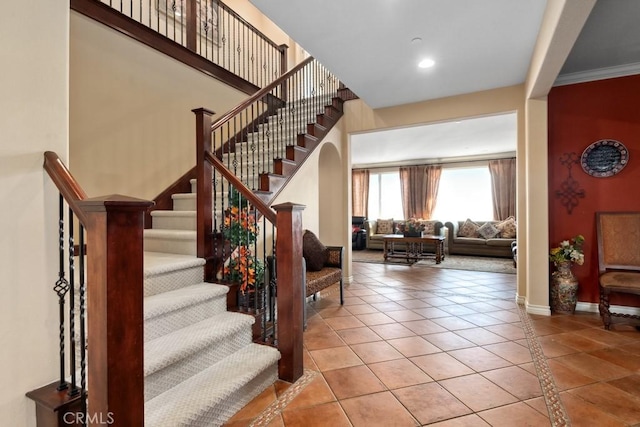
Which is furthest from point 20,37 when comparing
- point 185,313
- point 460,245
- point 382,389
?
point 460,245

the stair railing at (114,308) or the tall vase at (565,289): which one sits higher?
Result: the stair railing at (114,308)

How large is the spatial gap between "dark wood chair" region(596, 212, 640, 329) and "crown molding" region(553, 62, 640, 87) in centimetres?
148

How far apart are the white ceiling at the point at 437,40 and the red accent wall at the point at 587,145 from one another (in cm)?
22

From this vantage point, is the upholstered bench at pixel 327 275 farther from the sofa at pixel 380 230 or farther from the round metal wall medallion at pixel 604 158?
the sofa at pixel 380 230

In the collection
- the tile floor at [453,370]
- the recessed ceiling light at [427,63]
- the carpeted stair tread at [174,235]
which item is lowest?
the tile floor at [453,370]

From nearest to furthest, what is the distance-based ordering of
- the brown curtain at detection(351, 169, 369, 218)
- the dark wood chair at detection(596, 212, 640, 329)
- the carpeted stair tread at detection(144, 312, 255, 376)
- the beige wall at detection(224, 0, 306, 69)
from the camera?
the carpeted stair tread at detection(144, 312, 255, 376) < the dark wood chair at detection(596, 212, 640, 329) < the beige wall at detection(224, 0, 306, 69) < the brown curtain at detection(351, 169, 369, 218)

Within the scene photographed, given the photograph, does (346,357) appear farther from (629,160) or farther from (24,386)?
(629,160)

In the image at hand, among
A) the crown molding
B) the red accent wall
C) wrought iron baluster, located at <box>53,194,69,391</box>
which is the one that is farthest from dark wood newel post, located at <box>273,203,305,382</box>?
the crown molding

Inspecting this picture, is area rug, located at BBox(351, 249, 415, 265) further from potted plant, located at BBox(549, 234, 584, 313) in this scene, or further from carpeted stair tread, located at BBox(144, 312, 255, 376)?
carpeted stair tread, located at BBox(144, 312, 255, 376)

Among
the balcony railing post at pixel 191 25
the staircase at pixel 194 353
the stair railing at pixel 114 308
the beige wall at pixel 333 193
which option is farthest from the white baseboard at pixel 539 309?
the balcony railing post at pixel 191 25

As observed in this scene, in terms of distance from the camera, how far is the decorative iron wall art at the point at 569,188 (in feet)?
11.7

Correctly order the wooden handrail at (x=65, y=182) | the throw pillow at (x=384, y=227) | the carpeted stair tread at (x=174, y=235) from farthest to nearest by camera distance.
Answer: the throw pillow at (x=384, y=227), the carpeted stair tread at (x=174, y=235), the wooden handrail at (x=65, y=182)

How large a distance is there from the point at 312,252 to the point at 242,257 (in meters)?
1.36

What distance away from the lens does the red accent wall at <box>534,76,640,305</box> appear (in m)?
3.36
